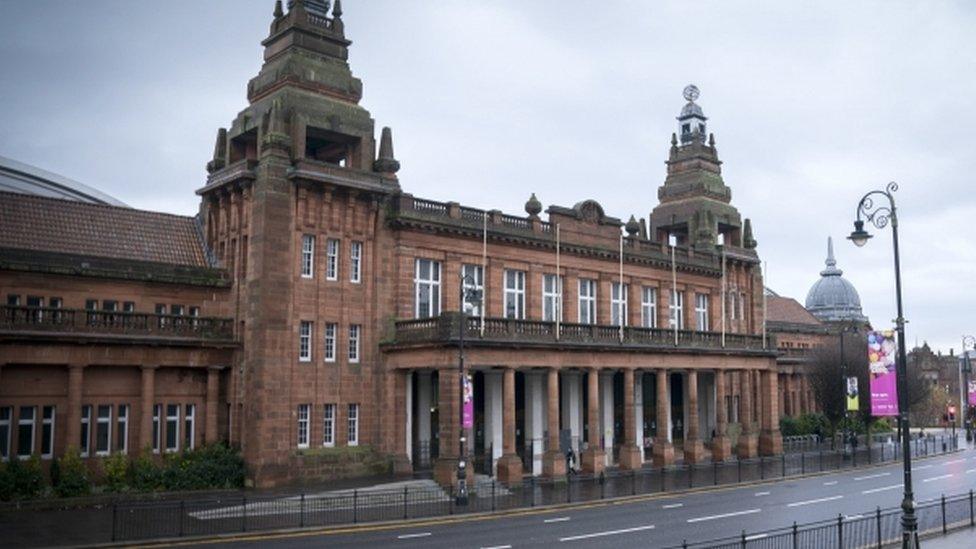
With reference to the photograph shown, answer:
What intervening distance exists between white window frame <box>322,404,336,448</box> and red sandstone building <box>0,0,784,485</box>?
0.60ft

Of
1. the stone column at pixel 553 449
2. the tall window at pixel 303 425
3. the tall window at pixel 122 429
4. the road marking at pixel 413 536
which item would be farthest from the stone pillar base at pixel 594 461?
the tall window at pixel 122 429

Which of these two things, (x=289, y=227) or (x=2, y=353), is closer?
(x=2, y=353)

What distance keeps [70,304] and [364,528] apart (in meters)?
17.5

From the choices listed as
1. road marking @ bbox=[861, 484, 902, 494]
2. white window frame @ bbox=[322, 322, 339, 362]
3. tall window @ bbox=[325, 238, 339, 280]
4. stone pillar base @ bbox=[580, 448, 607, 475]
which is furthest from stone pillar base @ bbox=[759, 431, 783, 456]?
tall window @ bbox=[325, 238, 339, 280]

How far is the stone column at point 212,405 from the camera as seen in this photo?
134ft

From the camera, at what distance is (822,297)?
127m

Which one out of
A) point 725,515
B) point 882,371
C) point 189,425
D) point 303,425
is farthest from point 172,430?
point 882,371

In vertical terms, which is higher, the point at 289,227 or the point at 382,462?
the point at 289,227

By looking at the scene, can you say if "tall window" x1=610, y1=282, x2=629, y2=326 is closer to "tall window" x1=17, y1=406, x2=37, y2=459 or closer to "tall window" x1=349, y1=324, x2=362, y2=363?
"tall window" x1=349, y1=324, x2=362, y2=363

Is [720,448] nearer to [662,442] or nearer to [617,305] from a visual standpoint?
[662,442]

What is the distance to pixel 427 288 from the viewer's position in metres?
46.8

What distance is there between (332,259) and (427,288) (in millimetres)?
5789

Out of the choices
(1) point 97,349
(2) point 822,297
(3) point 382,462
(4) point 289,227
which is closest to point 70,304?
(1) point 97,349

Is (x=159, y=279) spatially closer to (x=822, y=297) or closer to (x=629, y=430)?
(x=629, y=430)
